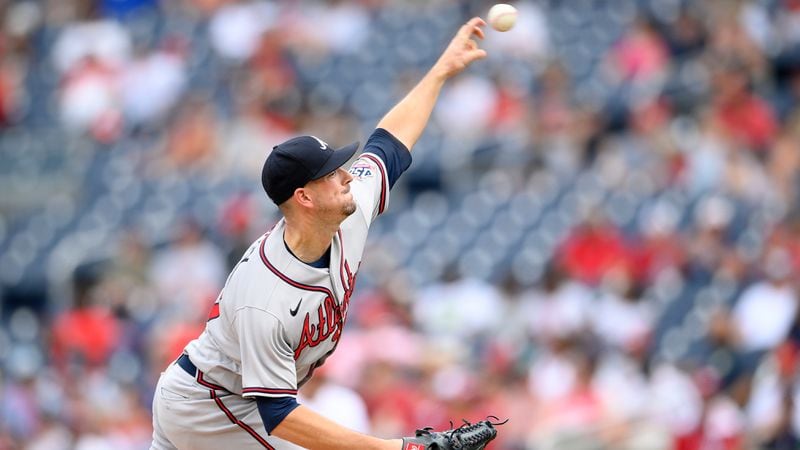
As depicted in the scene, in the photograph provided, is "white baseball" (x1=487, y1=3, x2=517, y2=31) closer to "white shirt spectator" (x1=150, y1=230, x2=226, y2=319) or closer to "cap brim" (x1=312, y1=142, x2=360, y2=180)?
"cap brim" (x1=312, y1=142, x2=360, y2=180)

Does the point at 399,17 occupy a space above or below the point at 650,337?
above

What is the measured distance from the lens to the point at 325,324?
4.46 metres

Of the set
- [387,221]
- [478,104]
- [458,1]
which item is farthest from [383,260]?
[458,1]

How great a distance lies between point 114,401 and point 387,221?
124 inches

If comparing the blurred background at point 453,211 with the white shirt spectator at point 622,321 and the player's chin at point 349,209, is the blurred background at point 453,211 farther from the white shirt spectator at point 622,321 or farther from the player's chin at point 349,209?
the player's chin at point 349,209

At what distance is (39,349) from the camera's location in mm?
10898

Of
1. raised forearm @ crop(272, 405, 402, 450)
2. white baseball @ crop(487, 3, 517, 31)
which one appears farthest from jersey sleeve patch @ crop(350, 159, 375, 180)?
raised forearm @ crop(272, 405, 402, 450)

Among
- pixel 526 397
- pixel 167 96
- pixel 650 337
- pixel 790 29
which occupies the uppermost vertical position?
pixel 167 96

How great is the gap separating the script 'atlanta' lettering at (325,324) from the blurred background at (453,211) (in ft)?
6.21

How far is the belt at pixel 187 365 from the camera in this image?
4.61 meters

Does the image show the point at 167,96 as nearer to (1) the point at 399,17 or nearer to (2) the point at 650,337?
(1) the point at 399,17

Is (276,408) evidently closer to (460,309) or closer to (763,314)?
(763,314)

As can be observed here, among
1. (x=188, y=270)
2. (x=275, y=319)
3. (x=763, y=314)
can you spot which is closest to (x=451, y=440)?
(x=275, y=319)

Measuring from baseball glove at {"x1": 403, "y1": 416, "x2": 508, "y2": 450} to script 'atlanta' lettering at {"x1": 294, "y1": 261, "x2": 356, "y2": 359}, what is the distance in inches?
17.3
